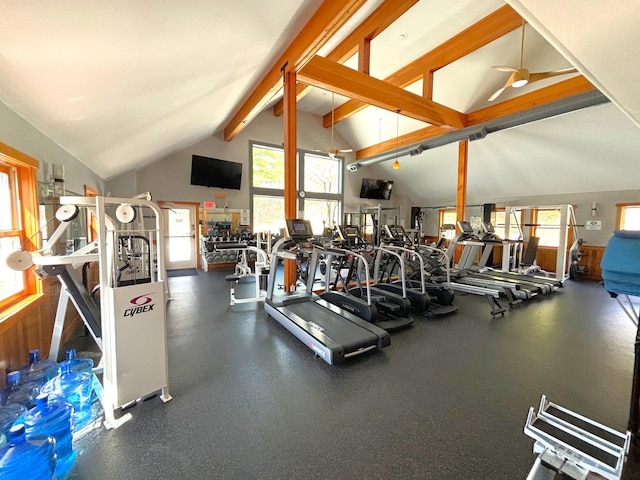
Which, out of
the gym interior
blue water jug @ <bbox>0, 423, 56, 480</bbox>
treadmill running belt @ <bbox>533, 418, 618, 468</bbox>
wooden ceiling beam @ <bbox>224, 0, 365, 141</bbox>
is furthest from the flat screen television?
blue water jug @ <bbox>0, 423, 56, 480</bbox>

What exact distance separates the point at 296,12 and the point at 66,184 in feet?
11.7

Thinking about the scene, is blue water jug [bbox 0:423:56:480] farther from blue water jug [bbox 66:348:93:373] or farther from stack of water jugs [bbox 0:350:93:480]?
blue water jug [bbox 66:348:93:373]

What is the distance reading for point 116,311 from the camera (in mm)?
1859

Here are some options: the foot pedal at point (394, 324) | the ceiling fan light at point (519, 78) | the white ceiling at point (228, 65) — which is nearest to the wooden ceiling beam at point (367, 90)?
the white ceiling at point (228, 65)

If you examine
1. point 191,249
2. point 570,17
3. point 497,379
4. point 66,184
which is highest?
point 570,17

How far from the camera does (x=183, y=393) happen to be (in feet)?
7.37

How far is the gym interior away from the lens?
1617 millimetres

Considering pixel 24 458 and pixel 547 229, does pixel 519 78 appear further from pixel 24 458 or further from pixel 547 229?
pixel 547 229

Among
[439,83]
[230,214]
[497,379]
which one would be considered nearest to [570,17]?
[497,379]

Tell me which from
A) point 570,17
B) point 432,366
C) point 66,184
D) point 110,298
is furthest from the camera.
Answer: point 66,184

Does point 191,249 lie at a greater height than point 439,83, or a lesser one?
lesser

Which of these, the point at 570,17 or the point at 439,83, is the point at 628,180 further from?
the point at 570,17

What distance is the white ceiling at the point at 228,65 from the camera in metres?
1.04

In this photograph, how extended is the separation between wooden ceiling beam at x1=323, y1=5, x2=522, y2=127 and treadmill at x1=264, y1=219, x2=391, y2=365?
484 centimetres
